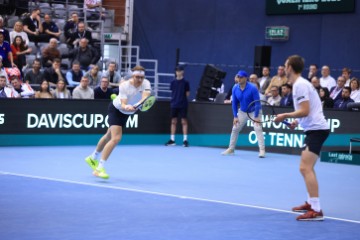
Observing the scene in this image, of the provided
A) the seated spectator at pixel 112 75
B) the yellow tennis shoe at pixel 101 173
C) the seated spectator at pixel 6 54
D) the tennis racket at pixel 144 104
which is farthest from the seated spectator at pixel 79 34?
the yellow tennis shoe at pixel 101 173

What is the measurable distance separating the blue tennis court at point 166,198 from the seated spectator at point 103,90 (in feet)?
8.60

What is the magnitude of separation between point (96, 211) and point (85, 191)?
71.4 inches

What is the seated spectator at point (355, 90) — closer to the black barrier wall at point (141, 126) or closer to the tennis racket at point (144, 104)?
the black barrier wall at point (141, 126)

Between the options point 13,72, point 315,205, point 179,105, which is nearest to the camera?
point 315,205

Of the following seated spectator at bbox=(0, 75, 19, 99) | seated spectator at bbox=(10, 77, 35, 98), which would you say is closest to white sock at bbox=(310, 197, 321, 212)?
seated spectator at bbox=(0, 75, 19, 99)

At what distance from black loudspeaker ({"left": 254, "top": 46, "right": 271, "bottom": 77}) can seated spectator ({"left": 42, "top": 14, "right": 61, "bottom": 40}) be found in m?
5.70

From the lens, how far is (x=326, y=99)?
19.9m

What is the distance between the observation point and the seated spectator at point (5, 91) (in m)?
19.1

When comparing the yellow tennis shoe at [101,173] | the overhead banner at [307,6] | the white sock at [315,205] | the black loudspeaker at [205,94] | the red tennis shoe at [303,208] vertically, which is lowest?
the yellow tennis shoe at [101,173]

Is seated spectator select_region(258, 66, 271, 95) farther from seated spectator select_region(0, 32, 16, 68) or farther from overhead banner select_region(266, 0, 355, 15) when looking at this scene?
seated spectator select_region(0, 32, 16, 68)

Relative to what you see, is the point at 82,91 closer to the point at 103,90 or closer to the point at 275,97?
the point at 103,90

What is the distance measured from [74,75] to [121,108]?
8.69 m

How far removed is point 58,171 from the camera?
14.6m

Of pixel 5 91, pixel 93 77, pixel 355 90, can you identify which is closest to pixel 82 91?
pixel 93 77
